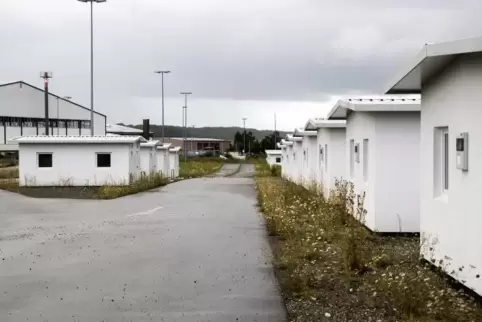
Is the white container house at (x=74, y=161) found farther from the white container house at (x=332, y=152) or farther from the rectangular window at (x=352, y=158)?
the rectangular window at (x=352, y=158)

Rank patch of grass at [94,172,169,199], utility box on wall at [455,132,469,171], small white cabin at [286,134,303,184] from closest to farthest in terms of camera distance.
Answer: utility box on wall at [455,132,469,171], patch of grass at [94,172,169,199], small white cabin at [286,134,303,184]

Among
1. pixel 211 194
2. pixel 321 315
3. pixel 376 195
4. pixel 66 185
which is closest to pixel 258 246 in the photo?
pixel 376 195

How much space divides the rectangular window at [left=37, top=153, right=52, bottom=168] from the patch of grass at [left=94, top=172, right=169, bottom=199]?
4.50 meters

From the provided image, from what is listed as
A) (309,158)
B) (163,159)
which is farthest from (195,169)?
(309,158)

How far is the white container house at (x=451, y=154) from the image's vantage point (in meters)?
7.43

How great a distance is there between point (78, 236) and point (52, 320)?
24.0ft

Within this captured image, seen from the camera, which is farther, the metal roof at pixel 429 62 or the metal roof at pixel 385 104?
the metal roof at pixel 385 104

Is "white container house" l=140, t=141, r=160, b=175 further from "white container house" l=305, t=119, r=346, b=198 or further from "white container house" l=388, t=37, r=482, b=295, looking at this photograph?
"white container house" l=388, t=37, r=482, b=295

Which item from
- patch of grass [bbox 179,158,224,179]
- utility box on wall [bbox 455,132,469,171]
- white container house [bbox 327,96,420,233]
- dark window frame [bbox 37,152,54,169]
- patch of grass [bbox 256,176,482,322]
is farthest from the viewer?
patch of grass [bbox 179,158,224,179]

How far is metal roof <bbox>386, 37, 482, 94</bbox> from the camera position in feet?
23.8

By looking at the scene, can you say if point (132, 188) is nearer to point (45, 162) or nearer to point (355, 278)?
point (45, 162)

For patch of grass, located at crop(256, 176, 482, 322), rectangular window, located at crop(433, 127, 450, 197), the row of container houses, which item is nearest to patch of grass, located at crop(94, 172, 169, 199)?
the row of container houses

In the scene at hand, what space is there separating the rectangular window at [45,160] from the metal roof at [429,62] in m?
27.2

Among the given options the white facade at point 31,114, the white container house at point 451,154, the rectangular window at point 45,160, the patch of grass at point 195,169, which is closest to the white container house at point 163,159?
the patch of grass at point 195,169
